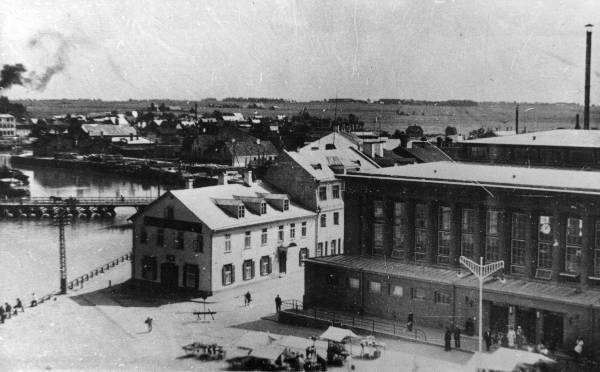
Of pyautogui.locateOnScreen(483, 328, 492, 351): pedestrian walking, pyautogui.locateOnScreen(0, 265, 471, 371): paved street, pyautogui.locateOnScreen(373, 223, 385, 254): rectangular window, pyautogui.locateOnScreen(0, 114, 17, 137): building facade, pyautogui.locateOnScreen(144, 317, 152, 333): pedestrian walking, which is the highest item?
pyautogui.locateOnScreen(0, 114, 17, 137): building facade

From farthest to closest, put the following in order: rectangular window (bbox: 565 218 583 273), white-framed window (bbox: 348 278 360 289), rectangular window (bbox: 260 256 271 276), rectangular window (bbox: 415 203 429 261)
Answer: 1. rectangular window (bbox: 260 256 271 276)
2. white-framed window (bbox: 348 278 360 289)
3. rectangular window (bbox: 415 203 429 261)
4. rectangular window (bbox: 565 218 583 273)

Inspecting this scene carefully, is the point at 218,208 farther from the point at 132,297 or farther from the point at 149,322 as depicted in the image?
the point at 149,322

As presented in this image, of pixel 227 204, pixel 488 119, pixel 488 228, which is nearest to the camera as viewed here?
pixel 488 228

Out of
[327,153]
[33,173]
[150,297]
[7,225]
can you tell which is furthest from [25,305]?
[33,173]

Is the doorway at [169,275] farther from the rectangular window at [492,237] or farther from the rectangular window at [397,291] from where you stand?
the rectangular window at [492,237]

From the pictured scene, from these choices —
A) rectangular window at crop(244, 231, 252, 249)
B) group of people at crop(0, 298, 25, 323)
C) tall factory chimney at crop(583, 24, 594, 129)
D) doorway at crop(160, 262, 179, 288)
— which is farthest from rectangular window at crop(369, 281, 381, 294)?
group of people at crop(0, 298, 25, 323)

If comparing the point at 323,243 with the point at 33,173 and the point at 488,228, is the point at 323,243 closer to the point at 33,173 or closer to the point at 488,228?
the point at 488,228

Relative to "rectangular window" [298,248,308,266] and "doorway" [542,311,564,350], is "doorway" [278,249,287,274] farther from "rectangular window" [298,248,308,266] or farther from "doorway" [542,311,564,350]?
"doorway" [542,311,564,350]
